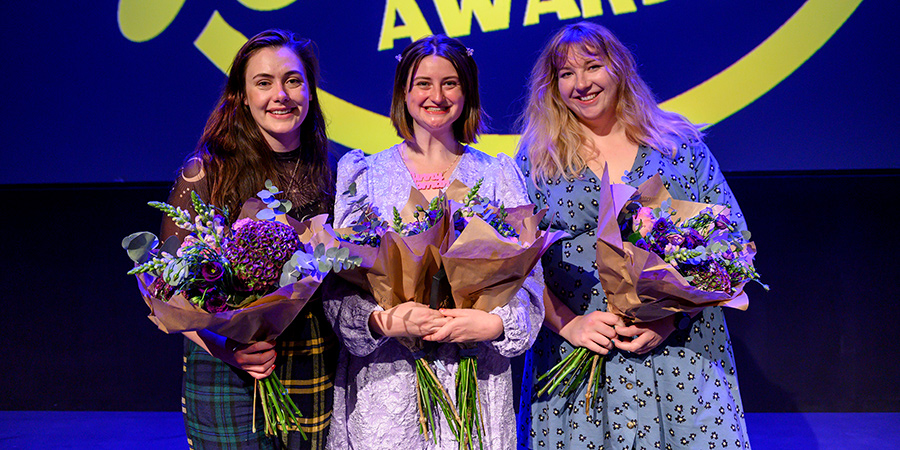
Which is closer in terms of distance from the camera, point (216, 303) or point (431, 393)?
point (216, 303)

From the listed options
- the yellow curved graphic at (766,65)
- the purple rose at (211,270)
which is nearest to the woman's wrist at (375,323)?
the purple rose at (211,270)

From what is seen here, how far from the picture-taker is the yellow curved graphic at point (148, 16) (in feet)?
9.12

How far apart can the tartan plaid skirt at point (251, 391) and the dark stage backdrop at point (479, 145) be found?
150cm

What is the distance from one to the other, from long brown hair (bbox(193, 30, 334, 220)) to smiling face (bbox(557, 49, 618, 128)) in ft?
2.17

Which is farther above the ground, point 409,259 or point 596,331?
point 409,259

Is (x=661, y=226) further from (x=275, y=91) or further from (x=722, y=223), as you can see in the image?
(x=275, y=91)

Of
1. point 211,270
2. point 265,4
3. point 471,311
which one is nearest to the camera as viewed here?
point 211,270

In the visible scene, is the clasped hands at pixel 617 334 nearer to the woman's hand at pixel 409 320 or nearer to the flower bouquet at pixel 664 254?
the flower bouquet at pixel 664 254

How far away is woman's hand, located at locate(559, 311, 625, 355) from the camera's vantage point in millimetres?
1448

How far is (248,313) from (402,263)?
300mm

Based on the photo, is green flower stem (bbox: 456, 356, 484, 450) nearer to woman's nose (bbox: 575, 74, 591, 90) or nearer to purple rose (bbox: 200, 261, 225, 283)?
purple rose (bbox: 200, 261, 225, 283)

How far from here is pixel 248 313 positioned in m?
1.11

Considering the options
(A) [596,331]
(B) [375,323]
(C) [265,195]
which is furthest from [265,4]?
(A) [596,331]

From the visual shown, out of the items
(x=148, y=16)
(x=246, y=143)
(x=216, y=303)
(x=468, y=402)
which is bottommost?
(x=468, y=402)
